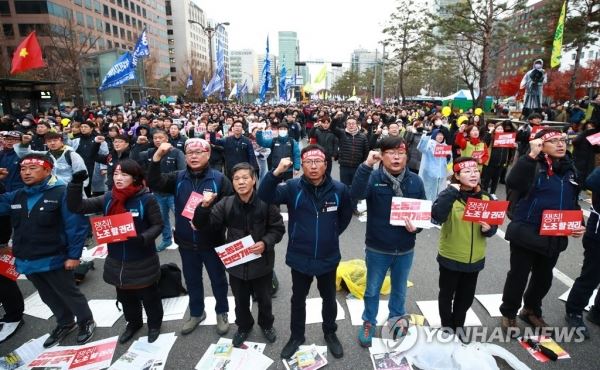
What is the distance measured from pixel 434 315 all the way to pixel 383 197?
179 cm

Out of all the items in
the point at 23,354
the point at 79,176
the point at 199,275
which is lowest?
the point at 23,354

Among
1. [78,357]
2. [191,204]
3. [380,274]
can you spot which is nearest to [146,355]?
[78,357]

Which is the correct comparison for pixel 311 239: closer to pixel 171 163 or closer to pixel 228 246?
pixel 228 246

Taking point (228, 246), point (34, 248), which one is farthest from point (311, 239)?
point (34, 248)

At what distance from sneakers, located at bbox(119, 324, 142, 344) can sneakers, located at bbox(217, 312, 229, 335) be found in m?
0.90

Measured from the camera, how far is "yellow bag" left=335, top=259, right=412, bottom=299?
14.6 feet

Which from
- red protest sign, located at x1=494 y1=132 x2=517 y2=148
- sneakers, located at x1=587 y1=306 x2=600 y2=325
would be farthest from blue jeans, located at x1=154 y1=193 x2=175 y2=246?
red protest sign, located at x1=494 y1=132 x2=517 y2=148

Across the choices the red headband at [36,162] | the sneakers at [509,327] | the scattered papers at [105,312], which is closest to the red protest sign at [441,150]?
the sneakers at [509,327]

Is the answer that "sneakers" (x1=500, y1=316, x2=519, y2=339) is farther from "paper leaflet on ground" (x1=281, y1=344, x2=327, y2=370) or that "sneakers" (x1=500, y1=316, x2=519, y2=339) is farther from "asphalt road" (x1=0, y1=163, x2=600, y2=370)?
"paper leaflet on ground" (x1=281, y1=344, x2=327, y2=370)

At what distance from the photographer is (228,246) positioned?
3.24 m

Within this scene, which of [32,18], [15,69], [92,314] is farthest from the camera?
[32,18]

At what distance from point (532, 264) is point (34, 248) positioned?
5.14 m

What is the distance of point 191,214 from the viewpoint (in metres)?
3.45

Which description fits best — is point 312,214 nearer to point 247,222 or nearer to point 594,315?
point 247,222
